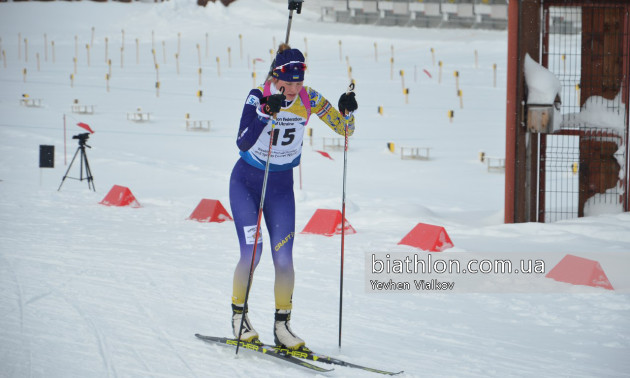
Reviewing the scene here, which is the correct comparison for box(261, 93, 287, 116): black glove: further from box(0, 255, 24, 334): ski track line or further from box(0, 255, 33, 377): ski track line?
box(0, 255, 24, 334): ski track line

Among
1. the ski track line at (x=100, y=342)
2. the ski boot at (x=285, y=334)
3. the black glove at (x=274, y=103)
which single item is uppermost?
the black glove at (x=274, y=103)

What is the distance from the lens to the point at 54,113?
23359 millimetres

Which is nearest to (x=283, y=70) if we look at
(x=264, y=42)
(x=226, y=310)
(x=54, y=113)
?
(x=226, y=310)

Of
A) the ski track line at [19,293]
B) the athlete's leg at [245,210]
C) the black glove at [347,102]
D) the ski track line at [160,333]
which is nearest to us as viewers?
the ski track line at [160,333]

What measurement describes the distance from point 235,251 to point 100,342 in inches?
144

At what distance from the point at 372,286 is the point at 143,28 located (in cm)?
3852

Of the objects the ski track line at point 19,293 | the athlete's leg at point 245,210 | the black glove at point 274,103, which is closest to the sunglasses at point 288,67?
the black glove at point 274,103

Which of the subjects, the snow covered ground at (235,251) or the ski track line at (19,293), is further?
the ski track line at (19,293)

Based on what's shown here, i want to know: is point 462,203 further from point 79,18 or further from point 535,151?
point 79,18

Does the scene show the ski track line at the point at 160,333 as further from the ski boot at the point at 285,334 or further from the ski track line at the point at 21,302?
the ski track line at the point at 21,302

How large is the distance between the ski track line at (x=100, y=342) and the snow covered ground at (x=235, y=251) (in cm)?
2

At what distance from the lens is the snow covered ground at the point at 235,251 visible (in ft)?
17.4

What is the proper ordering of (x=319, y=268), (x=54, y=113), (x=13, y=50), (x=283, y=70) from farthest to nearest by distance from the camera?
1. (x=13, y=50)
2. (x=54, y=113)
3. (x=319, y=268)
4. (x=283, y=70)

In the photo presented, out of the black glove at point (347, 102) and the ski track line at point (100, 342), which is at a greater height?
the black glove at point (347, 102)
